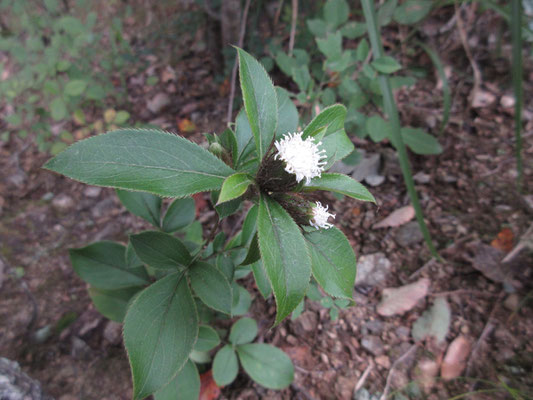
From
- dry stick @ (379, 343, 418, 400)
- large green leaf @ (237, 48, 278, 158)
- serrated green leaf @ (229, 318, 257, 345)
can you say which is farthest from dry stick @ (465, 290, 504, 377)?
large green leaf @ (237, 48, 278, 158)

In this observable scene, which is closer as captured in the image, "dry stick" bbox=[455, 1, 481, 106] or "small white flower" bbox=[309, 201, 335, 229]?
"small white flower" bbox=[309, 201, 335, 229]

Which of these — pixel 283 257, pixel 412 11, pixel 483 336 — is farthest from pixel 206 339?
Answer: pixel 412 11

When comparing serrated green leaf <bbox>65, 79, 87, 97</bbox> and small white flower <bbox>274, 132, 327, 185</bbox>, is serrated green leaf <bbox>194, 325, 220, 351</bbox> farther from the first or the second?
serrated green leaf <bbox>65, 79, 87, 97</bbox>

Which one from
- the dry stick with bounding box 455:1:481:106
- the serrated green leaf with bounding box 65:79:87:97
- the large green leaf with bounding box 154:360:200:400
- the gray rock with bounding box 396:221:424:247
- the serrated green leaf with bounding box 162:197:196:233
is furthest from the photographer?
the dry stick with bounding box 455:1:481:106

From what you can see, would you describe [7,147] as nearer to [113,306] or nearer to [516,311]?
[113,306]

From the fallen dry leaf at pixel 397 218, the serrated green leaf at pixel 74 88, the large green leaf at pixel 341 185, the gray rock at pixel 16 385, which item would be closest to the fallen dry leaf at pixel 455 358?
the fallen dry leaf at pixel 397 218

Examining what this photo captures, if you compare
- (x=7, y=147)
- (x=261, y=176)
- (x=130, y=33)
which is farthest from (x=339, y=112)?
→ (x=130, y=33)
